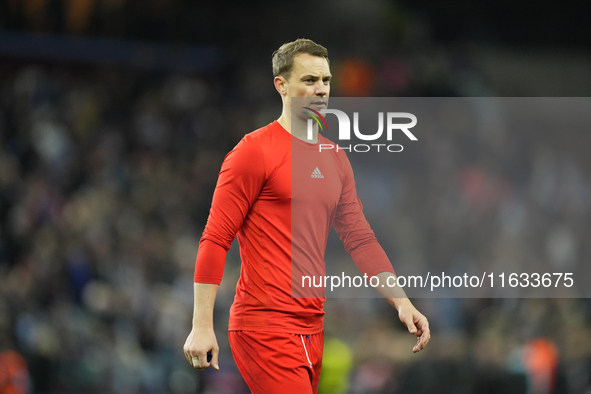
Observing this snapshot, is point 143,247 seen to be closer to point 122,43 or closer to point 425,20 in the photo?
point 122,43

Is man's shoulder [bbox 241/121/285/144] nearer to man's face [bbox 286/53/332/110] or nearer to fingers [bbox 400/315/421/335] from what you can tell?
man's face [bbox 286/53/332/110]

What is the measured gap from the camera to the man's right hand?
9.45ft

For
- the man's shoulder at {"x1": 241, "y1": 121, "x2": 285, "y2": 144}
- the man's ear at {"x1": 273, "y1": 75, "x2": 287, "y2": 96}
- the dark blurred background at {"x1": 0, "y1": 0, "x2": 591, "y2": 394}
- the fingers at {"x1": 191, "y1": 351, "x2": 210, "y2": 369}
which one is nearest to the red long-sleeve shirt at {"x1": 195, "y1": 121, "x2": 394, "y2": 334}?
the man's shoulder at {"x1": 241, "y1": 121, "x2": 285, "y2": 144}

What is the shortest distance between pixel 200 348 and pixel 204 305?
181mm

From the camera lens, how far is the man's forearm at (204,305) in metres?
2.93

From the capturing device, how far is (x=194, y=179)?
10438 millimetres

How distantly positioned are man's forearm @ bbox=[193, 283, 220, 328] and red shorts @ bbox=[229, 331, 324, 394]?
0.76 ft

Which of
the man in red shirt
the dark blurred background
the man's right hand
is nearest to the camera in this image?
the man's right hand

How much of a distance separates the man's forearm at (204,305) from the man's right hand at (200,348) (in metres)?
0.03

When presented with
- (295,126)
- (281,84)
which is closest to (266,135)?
(295,126)

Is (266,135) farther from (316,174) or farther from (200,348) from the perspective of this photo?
(200,348)

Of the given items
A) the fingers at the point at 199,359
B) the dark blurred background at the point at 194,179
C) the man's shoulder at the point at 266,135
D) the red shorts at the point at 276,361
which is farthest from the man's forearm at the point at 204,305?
the dark blurred background at the point at 194,179

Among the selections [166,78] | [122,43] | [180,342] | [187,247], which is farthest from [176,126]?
[180,342]

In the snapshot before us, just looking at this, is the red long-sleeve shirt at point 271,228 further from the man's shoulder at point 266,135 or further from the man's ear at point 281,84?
the man's ear at point 281,84
